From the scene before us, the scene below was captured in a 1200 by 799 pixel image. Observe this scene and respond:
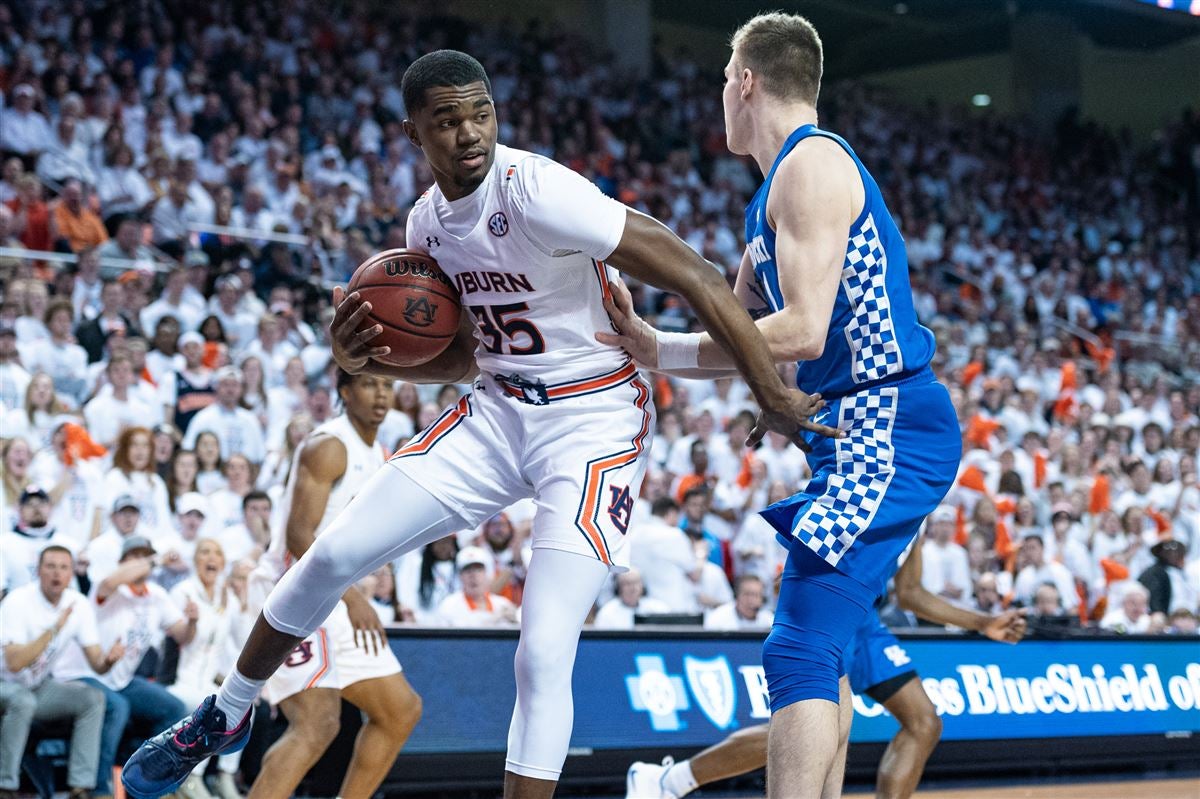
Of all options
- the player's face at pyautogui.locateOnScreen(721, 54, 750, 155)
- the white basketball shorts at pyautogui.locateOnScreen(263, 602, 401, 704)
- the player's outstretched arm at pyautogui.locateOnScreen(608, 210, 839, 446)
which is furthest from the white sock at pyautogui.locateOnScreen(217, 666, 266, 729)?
the player's face at pyautogui.locateOnScreen(721, 54, 750, 155)

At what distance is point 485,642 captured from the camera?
7.65m

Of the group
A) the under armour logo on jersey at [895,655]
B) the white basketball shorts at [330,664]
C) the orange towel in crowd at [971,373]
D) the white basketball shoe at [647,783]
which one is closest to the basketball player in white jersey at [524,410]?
the white basketball shorts at [330,664]

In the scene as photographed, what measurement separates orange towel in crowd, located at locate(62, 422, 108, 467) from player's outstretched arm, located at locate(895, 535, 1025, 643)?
5560mm

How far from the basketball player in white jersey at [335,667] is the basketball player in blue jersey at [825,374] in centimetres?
212

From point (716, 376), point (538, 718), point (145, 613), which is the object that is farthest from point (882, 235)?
point (145, 613)

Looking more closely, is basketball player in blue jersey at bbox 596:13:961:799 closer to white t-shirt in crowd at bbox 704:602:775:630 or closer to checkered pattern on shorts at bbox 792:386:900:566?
checkered pattern on shorts at bbox 792:386:900:566

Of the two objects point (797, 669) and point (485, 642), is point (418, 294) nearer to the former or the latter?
point (797, 669)

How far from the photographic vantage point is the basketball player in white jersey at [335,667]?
5723mm

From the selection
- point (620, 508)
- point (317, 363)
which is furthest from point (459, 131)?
point (317, 363)

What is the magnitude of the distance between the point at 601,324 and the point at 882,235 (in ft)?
2.84

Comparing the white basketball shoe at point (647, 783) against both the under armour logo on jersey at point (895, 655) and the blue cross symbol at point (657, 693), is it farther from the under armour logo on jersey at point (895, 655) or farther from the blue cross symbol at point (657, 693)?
the blue cross symbol at point (657, 693)

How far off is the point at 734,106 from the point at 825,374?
0.90m

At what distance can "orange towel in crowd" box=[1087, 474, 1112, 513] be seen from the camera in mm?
14367

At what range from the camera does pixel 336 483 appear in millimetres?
5918
